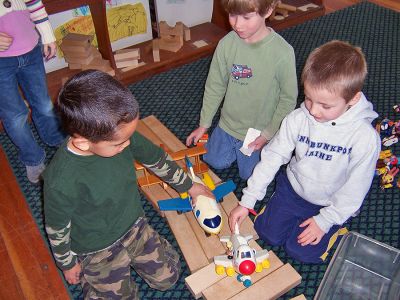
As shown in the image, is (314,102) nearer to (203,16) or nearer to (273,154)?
(273,154)

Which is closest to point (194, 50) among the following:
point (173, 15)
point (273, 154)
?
point (173, 15)

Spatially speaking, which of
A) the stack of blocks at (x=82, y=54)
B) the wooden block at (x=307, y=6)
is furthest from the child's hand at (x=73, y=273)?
the wooden block at (x=307, y=6)

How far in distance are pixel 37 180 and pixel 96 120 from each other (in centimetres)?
110

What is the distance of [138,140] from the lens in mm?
1245

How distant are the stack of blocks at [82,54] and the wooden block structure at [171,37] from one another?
1.35 feet

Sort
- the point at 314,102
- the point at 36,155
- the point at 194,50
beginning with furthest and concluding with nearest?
the point at 194,50 → the point at 36,155 → the point at 314,102

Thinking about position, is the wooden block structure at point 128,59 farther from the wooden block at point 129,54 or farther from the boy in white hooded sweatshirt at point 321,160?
the boy in white hooded sweatshirt at point 321,160

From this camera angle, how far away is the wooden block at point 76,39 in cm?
237

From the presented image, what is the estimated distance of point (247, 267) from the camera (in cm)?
131

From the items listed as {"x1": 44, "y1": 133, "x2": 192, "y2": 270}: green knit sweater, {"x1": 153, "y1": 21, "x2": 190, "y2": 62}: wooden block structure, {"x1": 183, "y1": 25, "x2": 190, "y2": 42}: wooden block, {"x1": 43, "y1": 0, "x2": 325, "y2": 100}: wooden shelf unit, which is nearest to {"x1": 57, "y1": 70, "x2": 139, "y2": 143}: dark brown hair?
{"x1": 44, "y1": 133, "x2": 192, "y2": 270}: green knit sweater

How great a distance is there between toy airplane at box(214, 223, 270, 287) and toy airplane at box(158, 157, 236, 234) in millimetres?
80

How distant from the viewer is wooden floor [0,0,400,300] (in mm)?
1539

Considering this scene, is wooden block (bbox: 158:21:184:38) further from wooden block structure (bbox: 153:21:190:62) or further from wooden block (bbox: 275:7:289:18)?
wooden block (bbox: 275:7:289:18)

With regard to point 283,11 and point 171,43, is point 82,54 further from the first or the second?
point 283,11
